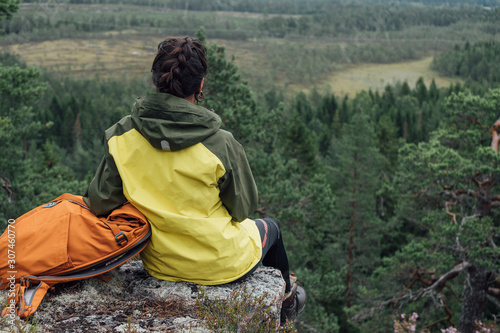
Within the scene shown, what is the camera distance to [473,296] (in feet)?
48.0

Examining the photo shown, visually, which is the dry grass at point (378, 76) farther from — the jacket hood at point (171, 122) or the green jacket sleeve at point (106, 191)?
the green jacket sleeve at point (106, 191)

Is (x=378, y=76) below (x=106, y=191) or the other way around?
below

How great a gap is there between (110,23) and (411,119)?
54740mm

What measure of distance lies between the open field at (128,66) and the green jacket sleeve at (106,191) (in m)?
83.2

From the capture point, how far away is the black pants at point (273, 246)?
3.88 meters

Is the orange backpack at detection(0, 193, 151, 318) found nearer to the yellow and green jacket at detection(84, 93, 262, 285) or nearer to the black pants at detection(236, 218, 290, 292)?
the yellow and green jacket at detection(84, 93, 262, 285)

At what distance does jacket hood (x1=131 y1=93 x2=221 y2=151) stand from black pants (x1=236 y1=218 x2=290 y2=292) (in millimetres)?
1103

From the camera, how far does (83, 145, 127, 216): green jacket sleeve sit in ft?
10.6

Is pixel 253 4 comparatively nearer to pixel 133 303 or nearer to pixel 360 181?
pixel 360 181

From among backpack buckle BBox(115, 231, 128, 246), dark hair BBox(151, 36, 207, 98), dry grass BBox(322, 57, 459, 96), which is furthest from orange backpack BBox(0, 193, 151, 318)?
dry grass BBox(322, 57, 459, 96)

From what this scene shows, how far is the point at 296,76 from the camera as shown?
112062mm

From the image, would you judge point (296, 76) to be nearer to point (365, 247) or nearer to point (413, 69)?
point (413, 69)

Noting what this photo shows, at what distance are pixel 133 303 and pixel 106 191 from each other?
2.67 feet

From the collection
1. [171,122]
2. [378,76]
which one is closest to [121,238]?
[171,122]
